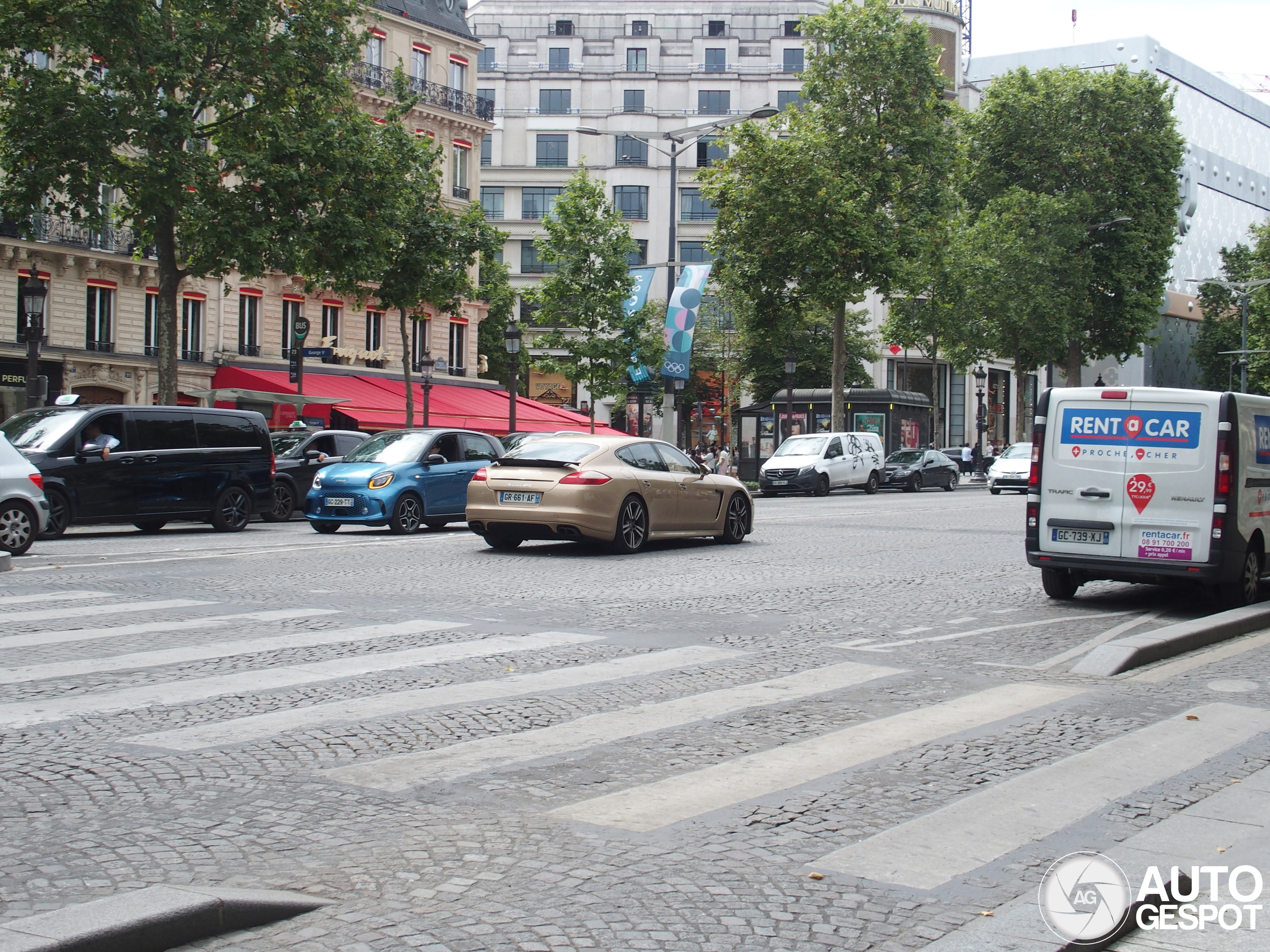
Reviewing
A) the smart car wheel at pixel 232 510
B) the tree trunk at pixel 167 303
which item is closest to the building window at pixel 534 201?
the tree trunk at pixel 167 303

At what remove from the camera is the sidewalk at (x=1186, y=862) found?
12.9ft

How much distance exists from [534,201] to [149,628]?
7270 centimetres

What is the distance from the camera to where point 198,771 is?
18.6ft

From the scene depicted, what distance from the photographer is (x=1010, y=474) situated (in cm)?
4019

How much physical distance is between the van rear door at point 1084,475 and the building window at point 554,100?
2860 inches

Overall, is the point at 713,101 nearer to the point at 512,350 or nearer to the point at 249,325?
the point at 249,325

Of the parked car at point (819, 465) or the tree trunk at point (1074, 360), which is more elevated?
the tree trunk at point (1074, 360)

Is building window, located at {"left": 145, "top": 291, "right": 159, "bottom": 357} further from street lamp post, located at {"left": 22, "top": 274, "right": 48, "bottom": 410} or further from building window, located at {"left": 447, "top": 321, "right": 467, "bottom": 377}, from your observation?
street lamp post, located at {"left": 22, "top": 274, "right": 48, "bottom": 410}

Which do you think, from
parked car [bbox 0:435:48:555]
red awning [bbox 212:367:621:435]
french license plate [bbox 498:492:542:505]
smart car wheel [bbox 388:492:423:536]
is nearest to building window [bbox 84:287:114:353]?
red awning [bbox 212:367:621:435]

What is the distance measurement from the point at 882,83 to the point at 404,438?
1237 inches

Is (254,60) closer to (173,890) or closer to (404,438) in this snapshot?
(404,438)

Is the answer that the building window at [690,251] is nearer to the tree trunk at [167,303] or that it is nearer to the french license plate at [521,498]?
the tree trunk at [167,303]

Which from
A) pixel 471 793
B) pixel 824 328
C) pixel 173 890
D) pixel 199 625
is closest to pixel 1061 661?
pixel 471 793

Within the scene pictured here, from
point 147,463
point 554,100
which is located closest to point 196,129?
point 147,463
